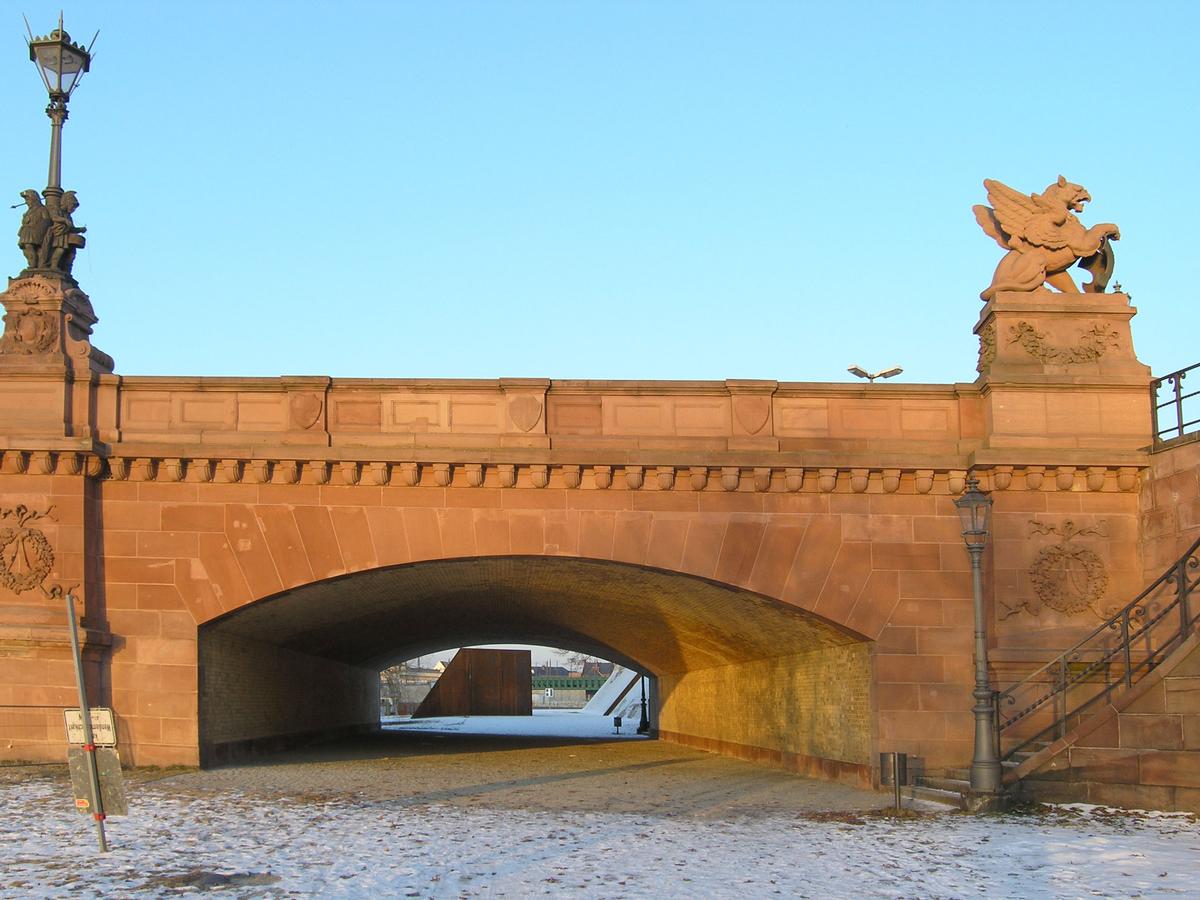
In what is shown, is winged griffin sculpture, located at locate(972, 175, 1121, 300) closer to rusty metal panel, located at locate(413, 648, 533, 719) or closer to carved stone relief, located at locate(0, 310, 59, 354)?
carved stone relief, located at locate(0, 310, 59, 354)

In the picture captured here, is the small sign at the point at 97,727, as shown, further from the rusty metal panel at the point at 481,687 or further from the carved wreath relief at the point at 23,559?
the rusty metal panel at the point at 481,687

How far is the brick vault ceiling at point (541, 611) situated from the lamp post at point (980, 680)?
390 cm

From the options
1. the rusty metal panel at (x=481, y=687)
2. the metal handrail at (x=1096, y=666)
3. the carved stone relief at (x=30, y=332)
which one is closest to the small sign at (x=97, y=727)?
the carved stone relief at (x=30, y=332)

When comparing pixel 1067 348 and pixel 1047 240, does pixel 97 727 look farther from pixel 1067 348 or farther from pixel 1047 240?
pixel 1047 240

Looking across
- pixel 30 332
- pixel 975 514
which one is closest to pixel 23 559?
pixel 30 332

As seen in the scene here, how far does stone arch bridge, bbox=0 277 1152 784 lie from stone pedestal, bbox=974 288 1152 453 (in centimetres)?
3

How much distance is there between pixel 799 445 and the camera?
19.7 metres

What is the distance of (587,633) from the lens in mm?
33188

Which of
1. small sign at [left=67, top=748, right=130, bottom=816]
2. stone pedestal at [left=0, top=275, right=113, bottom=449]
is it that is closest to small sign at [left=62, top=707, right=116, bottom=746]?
small sign at [left=67, top=748, right=130, bottom=816]

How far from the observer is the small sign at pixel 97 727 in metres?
10.7

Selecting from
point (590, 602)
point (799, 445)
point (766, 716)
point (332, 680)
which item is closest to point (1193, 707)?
point (799, 445)

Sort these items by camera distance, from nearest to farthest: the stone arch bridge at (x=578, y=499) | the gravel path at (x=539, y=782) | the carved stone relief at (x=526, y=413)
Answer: the gravel path at (x=539, y=782)
the stone arch bridge at (x=578, y=499)
the carved stone relief at (x=526, y=413)

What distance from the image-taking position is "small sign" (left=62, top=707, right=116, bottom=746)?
1070 centimetres

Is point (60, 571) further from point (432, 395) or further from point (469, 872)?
point (469, 872)
